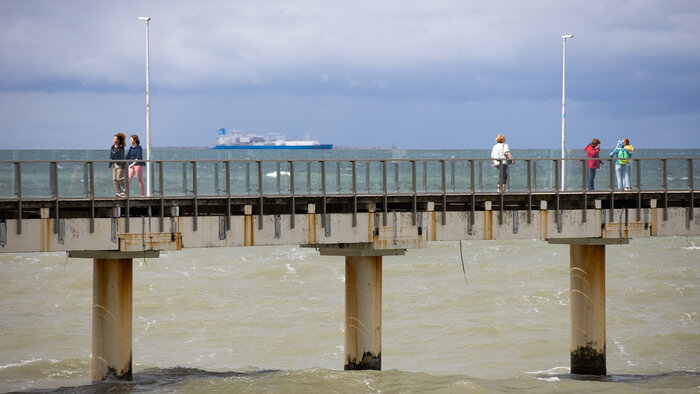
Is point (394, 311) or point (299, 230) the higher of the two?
point (299, 230)

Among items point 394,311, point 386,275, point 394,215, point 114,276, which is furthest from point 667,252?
point 114,276

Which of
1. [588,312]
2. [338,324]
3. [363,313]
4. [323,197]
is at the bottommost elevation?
[338,324]

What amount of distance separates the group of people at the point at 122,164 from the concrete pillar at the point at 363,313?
5.34 metres

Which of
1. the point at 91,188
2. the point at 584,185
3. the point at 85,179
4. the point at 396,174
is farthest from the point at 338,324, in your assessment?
the point at 91,188

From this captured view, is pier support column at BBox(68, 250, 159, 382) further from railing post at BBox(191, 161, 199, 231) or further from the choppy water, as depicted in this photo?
railing post at BBox(191, 161, 199, 231)

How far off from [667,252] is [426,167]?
35592mm

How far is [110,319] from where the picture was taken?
2239cm

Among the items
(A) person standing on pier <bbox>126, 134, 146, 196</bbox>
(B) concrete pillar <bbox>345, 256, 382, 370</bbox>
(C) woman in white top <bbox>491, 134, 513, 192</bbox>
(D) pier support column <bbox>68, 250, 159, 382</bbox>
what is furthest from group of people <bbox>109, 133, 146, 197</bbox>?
(C) woman in white top <bbox>491, 134, 513, 192</bbox>

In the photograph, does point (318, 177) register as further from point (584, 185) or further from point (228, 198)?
point (584, 185)

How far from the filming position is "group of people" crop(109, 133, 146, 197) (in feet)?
74.0

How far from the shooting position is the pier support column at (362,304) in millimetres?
23484

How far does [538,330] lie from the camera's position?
35.6 metres

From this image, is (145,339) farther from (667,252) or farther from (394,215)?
(667,252)

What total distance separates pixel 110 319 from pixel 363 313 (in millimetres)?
5723
